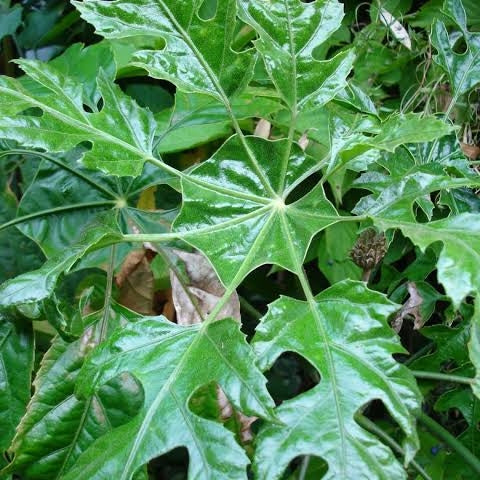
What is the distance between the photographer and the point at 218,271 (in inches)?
28.1

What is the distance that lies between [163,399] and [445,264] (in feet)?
0.95

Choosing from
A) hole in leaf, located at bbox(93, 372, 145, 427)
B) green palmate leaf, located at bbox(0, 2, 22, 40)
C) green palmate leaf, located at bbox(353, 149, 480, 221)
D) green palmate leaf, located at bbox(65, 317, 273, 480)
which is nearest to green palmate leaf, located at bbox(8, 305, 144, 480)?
hole in leaf, located at bbox(93, 372, 145, 427)

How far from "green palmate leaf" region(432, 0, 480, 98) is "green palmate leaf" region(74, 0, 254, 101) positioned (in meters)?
0.31

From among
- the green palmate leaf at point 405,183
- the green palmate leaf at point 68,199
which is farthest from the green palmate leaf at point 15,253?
the green palmate leaf at point 405,183

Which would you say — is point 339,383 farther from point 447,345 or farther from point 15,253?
point 15,253

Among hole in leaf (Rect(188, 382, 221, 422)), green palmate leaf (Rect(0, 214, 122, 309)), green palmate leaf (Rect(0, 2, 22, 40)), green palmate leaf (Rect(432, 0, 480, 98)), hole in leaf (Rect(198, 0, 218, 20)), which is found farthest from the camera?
green palmate leaf (Rect(0, 2, 22, 40))

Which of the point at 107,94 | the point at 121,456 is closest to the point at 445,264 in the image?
the point at 121,456

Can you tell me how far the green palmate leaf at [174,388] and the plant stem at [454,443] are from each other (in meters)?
0.33

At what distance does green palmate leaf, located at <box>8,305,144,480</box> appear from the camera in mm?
792

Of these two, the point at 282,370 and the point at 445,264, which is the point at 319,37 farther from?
the point at 282,370

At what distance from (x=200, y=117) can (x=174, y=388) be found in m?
0.49

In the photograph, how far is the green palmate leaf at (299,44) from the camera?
713 mm

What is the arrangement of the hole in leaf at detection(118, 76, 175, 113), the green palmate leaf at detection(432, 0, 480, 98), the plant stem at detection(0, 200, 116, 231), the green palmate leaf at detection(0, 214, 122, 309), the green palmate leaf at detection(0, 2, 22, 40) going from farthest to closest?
the green palmate leaf at detection(0, 2, 22, 40), the hole in leaf at detection(118, 76, 175, 113), the plant stem at detection(0, 200, 116, 231), the green palmate leaf at detection(432, 0, 480, 98), the green palmate leaf at detection(0, 214, 122, 309)

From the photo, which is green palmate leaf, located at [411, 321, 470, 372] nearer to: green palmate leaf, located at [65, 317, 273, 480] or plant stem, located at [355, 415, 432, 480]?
plant stem, located at [355, 415, 432, 480]
